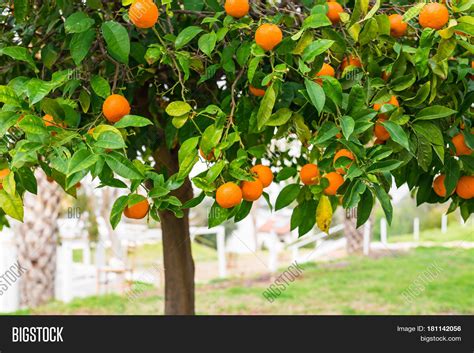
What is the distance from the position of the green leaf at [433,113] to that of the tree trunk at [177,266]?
850 millimetres

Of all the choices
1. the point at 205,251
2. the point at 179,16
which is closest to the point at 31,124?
the point at 179,16

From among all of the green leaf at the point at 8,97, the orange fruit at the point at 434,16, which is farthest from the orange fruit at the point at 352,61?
the green leaf at the point at 8,97

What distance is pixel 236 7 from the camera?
2.78 ft

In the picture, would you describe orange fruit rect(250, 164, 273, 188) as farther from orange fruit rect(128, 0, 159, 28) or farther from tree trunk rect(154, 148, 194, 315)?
tree trunk rect(154, 148, 194, 315)

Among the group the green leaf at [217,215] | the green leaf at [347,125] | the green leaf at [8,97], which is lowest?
the green leaf at [217,215]

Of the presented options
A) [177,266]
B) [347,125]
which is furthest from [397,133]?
[177,266]

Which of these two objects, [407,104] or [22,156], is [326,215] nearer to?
[407,104]

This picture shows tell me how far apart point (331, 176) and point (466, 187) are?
0.92 feet

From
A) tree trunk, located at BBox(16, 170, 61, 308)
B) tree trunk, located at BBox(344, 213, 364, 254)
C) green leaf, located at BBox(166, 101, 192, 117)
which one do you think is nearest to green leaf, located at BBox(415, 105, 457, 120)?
green leaf, located at BBox(166, 101, 192, 117)

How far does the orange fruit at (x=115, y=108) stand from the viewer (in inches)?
33.4

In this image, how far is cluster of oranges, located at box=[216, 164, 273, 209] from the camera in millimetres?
784

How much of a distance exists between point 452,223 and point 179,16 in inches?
146

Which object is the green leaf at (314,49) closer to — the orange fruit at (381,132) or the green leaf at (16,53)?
the orange fruit at (381,132)
